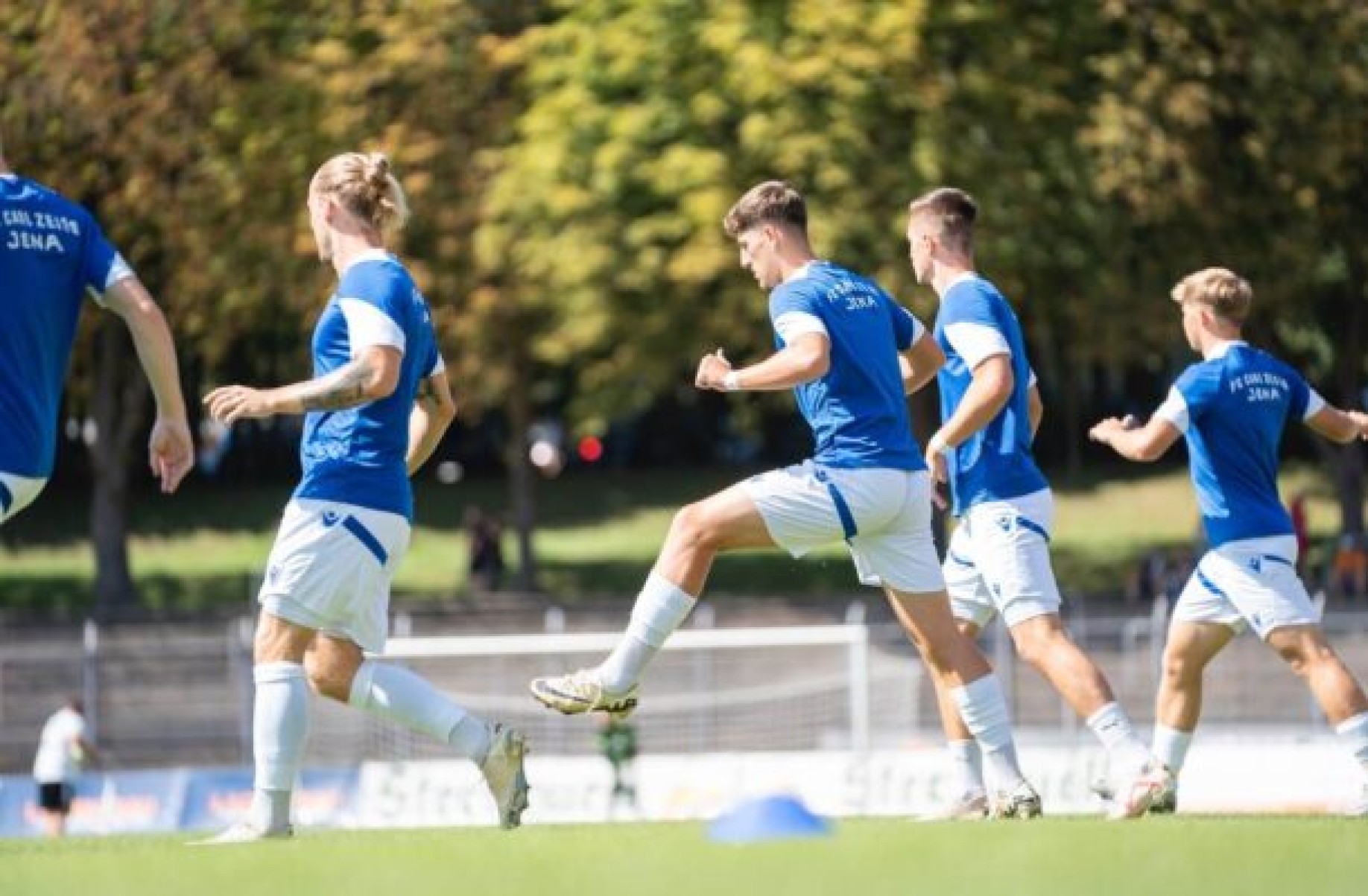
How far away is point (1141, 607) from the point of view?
1405 inches

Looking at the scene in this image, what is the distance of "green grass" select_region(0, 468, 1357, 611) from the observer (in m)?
46.2

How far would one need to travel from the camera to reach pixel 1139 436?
455 inches

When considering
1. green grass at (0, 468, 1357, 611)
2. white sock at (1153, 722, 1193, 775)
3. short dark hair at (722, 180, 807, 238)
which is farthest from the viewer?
green grass at (0, 468, 1357, 611)

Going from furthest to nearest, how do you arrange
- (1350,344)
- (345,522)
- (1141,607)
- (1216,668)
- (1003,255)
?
(1350,344) < (1141,607) < (1003,255) < (1216,668) < (345,522)

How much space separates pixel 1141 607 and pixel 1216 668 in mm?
5029

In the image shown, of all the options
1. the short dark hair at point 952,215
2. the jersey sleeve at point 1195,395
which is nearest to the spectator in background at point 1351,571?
the jersey sleeve at point 1195,395

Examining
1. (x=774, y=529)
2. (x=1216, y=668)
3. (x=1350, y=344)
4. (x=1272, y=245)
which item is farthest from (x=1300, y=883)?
(x=1350, y=344)

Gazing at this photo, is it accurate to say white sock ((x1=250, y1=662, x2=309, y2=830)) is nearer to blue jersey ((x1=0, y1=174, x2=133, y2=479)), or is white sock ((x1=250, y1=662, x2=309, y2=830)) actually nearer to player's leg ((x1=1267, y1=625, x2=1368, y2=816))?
blue jersey ((x1=0, y1=174, x2=133, y2=479))

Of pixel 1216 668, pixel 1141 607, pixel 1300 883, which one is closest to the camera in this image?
pixel 1300 883

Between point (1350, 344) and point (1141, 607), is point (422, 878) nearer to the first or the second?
point (1141, 607)

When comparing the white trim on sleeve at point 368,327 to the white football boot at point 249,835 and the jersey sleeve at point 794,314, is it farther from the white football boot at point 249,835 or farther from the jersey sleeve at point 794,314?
the white football boot at point 249,835

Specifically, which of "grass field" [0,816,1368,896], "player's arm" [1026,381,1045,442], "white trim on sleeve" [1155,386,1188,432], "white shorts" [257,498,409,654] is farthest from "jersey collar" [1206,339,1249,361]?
"white shorts" [257,498,409,654]

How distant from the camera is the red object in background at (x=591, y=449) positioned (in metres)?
65.7

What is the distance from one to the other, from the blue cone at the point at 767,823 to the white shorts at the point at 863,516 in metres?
1.14
